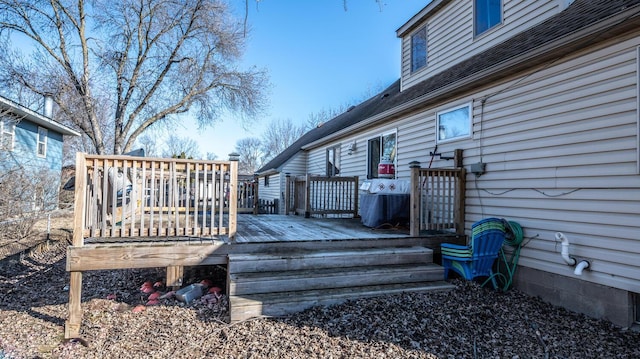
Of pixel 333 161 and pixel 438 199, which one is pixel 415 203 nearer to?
pixel 438 199

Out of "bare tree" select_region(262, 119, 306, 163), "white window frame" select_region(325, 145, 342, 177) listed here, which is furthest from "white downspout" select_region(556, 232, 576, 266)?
"bare tree" select_region(262, 119, 306, 163)

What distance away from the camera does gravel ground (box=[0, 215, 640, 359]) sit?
2664 millimetres

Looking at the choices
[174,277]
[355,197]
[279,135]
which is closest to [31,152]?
[174,277]

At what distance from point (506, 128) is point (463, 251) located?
1.77 meters

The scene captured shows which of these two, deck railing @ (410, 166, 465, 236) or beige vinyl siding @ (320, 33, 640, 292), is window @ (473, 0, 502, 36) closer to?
beige vinyl siding @ (320, 33, 640, 292)

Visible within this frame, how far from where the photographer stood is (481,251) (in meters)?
3.97

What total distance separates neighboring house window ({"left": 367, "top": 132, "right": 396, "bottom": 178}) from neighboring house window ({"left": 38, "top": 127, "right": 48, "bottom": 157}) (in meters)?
13.1

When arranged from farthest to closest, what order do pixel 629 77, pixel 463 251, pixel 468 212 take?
pixel 468 212
pixel 463 251
pixel 629 77

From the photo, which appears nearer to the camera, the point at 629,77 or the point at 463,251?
the point at 629,77

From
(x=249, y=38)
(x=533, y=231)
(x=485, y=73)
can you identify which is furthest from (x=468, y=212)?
(x=249, y=38)

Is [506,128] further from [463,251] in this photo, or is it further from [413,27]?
[413,27]

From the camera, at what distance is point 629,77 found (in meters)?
3.11

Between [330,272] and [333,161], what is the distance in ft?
24.9

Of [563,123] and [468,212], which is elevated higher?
[563,123]
